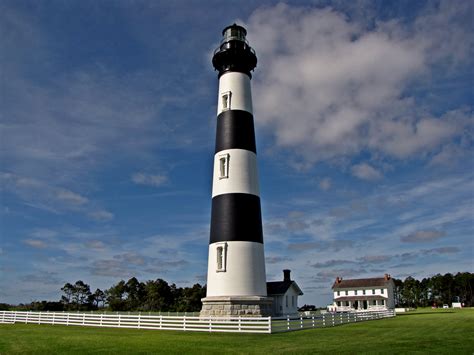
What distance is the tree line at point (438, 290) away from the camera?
282 ft

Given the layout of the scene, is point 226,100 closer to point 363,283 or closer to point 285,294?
point 285,294

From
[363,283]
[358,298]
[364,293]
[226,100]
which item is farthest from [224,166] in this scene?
[363,283]

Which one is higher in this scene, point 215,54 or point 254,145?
point 215,54

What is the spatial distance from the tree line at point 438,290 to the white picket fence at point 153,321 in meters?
75.3

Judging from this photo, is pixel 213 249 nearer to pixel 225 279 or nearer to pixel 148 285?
pixel 225 279

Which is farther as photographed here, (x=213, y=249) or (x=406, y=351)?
(x=213, y=249)

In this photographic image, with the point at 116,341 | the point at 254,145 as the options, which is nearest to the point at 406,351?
the point at 116,341

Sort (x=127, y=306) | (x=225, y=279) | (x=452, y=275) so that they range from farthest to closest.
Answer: (x=452, y=275) < (x=127, y=306) < (x=225, y=279)

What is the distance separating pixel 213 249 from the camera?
23.1m

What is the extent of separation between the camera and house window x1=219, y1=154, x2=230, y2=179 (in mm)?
23891

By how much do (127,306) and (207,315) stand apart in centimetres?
3433

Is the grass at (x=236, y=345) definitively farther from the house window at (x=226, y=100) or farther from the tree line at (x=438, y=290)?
the tree line at (x=438, y=290)

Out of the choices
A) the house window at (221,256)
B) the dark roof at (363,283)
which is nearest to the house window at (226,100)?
the house window at (221,256)

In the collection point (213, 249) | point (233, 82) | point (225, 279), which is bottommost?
point (225, 279)
